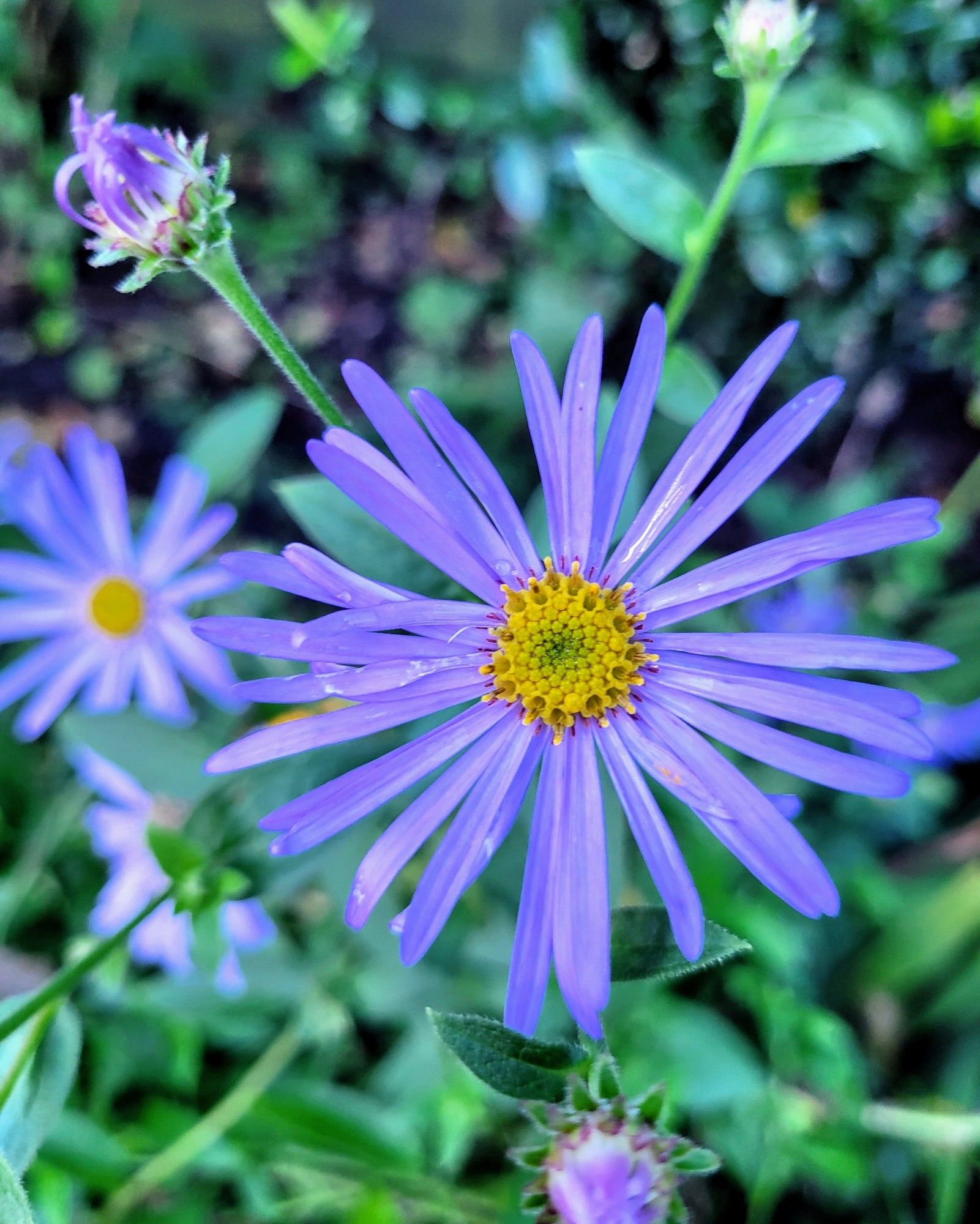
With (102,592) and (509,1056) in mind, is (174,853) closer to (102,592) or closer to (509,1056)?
(509,1056)

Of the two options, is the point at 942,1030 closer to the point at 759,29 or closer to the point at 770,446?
the point at 770,446

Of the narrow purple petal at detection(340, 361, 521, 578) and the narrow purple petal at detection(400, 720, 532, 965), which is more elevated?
the narrow purple petal at detection(340, 361, 521, 578)

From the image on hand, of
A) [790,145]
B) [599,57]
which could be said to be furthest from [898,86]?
[790,145]

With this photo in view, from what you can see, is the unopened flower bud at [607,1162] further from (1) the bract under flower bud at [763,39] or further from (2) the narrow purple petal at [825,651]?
(1) the bract under flower bud at [763,39]

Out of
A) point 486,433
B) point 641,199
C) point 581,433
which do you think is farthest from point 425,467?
point 486,433

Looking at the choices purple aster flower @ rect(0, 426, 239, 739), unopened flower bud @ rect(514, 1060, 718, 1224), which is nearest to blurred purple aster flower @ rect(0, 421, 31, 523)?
purple aster flower @ rect(0, 426, 239, 739)

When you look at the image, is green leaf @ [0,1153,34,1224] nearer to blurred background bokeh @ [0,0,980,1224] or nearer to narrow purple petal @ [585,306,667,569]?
blurred background bokeh @ [0,0,980,1224]
